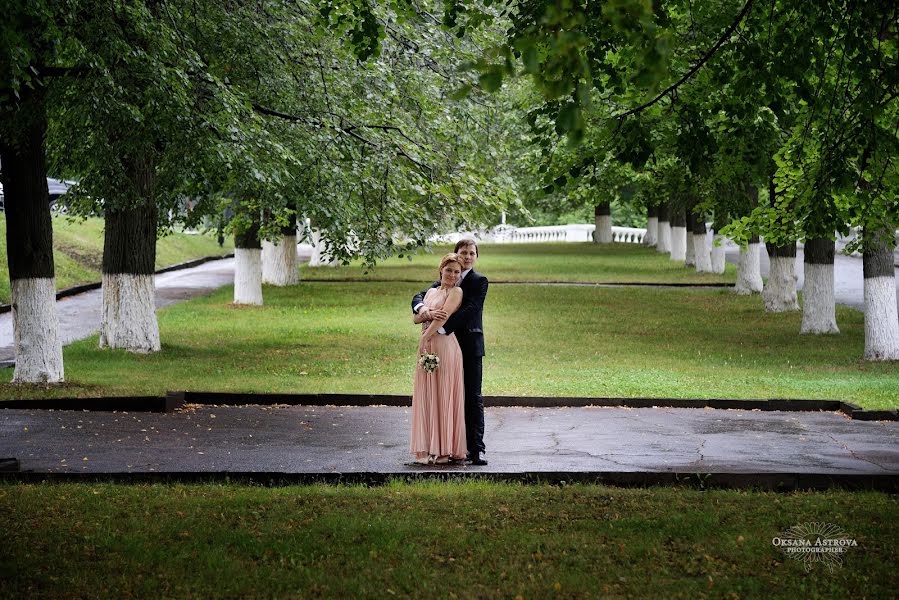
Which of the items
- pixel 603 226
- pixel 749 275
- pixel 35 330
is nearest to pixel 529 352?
pixel 35 330

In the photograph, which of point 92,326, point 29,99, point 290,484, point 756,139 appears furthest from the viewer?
point 92,326

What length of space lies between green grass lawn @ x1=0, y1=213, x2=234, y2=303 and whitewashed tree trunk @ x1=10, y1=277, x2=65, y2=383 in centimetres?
994

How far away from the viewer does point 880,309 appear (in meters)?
18.4

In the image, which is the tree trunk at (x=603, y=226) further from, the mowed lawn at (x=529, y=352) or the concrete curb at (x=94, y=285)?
the mowed lawn at (x=529, y=352)

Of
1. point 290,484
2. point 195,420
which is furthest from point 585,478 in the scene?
point 195,420

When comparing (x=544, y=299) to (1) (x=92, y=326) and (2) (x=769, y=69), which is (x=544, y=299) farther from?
(2) (x=769, y=69)

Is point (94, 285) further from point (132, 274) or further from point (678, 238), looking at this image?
point (678, 238)

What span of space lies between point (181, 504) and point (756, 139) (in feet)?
21.2

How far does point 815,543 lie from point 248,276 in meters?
21.4

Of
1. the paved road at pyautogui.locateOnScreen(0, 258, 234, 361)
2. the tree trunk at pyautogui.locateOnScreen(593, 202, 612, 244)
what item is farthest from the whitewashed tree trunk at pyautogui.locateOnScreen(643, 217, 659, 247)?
the paved road at pyautogui.locateOnScreen(0, 258, 234, 361)

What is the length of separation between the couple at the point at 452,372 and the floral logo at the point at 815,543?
123 inches

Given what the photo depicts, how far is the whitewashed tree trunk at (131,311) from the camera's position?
17688 mm

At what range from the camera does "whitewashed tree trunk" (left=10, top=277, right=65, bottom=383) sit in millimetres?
14164

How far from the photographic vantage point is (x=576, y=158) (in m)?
10.4
